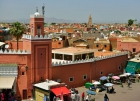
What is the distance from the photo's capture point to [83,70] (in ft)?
78.0

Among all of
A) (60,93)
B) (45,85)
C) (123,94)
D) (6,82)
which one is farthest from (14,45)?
(123,94)

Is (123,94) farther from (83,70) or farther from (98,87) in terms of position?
(83,70)

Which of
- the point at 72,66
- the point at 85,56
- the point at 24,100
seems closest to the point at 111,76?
the point at 85,56

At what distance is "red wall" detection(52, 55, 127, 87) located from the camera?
21.8 m

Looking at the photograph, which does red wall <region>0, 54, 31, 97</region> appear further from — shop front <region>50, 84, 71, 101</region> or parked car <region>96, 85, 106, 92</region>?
parked car <region>96, 85, 106, 92</region>

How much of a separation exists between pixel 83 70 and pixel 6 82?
8.18 metres

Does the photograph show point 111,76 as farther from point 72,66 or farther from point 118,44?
point 118,44

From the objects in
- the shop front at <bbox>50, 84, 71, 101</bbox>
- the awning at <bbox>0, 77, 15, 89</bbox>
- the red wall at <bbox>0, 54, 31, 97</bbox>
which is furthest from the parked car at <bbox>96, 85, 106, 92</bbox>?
the awning at <bbox>0, 77, 15, 89</bbox>

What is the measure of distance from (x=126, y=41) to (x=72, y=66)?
63.0 ft

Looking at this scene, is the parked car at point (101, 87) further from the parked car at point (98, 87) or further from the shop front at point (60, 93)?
the shop front at point (60, 93)

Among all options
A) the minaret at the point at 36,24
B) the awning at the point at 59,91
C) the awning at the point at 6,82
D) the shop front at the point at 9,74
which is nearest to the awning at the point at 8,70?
the shop front at the point at 9,74

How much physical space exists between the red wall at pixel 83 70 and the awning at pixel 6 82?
393 cm

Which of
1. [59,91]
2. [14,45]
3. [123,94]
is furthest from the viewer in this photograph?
[14,45]

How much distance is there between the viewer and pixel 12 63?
1920 cm
